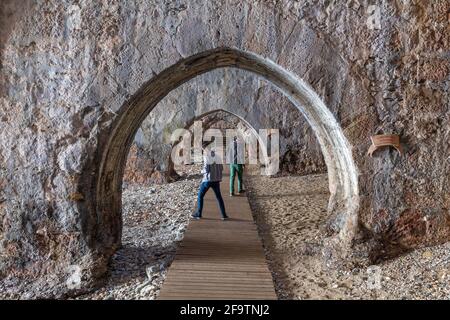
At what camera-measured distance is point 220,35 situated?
4.42m

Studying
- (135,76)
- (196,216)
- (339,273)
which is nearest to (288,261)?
(339,273)

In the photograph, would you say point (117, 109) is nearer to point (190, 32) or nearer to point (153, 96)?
point (153, 96)

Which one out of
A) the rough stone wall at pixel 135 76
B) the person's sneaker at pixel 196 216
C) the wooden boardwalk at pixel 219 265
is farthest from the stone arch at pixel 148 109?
the person's sneaker at pixel 196 216

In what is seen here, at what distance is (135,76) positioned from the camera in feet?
14.5

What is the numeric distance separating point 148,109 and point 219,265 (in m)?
2.13

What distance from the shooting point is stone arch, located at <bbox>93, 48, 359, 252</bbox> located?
180 inches

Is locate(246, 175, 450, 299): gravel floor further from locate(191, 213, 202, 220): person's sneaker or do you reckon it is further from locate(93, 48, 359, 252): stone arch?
locate(191, 213, 202, 220): person's sneaker

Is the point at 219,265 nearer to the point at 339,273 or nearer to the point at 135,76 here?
the point at 339,273

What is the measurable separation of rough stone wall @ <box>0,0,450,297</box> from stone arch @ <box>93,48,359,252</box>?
5.1 inches

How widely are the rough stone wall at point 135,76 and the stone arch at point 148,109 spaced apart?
131 mm

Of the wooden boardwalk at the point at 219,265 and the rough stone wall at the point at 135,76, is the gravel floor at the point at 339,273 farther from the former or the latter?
the rough stone wall at the point at 135,76

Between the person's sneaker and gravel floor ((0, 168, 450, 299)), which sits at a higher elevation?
the person's sneaker

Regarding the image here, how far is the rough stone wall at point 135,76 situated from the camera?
442cm

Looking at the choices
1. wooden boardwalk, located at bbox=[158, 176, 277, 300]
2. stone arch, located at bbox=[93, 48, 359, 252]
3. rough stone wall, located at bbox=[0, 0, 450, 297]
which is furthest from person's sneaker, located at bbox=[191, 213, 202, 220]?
rough stone wall, located at bbox=[0, 0, 450, 297]
